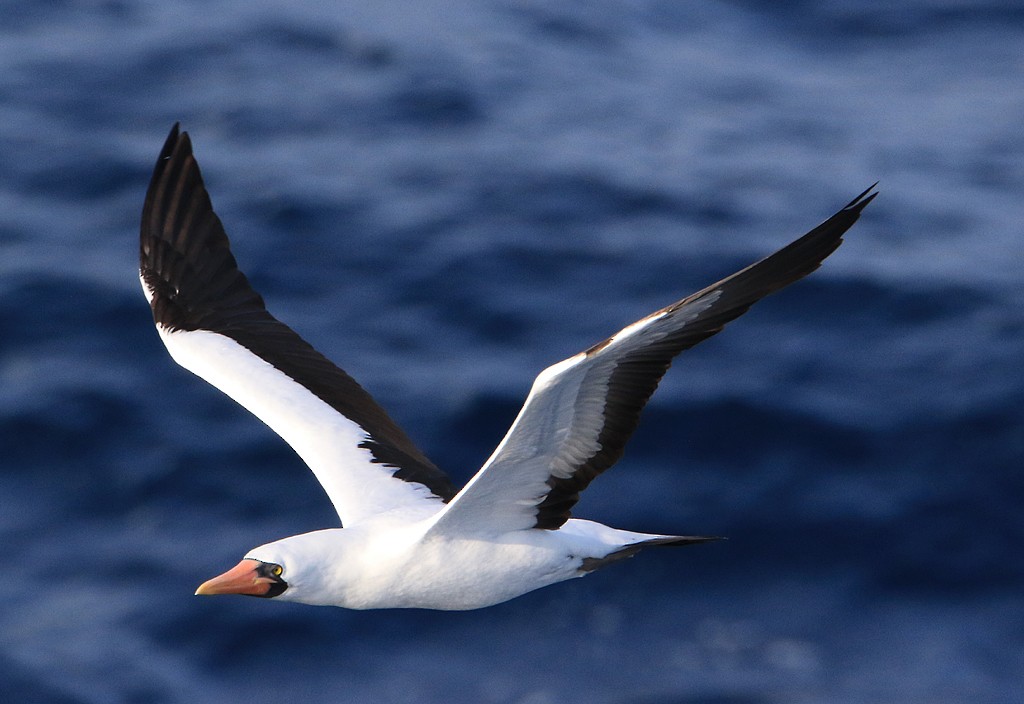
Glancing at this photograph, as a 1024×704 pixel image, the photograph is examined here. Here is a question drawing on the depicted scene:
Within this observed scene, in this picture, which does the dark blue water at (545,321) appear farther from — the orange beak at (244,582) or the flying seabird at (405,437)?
the orange beak at (244,582)

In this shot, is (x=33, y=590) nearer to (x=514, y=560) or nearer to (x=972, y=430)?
(x=514, y=560)

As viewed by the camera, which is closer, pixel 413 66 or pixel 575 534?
pixel 575 534

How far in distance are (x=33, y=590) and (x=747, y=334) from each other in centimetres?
637

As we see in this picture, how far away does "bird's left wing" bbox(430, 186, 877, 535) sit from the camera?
7.40 m

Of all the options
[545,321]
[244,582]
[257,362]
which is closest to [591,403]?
[244,582]

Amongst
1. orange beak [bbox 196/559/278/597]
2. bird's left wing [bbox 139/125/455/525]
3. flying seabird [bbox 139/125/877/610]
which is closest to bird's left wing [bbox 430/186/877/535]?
flying seabird [bbox 139/125/877/610]

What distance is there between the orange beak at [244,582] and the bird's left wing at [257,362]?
2.92 ft

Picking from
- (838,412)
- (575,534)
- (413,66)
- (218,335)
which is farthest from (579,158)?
(575,534)

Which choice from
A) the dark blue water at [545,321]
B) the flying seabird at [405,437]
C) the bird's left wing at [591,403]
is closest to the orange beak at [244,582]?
the flying seabird at [405,437]

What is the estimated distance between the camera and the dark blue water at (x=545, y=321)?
37.3 feet

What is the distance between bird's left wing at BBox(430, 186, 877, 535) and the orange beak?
1.03 metres

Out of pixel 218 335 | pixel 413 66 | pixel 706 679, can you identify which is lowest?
pixel 706 679

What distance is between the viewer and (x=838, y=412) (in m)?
12.6

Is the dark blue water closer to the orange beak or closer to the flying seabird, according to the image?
the flying seabird
